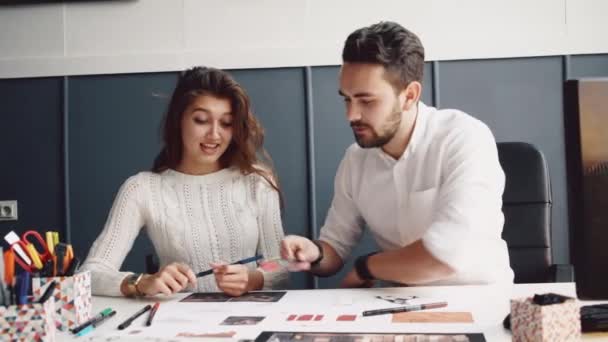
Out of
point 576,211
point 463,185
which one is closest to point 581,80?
point 576,211

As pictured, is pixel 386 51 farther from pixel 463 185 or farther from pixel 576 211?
pixel 576 211

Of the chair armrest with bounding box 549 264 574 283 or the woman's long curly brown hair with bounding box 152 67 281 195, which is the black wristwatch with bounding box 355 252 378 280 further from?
the chair armrest with bounding box 549 264 574 283

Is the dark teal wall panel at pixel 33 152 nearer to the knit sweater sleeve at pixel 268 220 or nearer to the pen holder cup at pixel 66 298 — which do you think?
the knit sweater sleeve at pixel 268 220

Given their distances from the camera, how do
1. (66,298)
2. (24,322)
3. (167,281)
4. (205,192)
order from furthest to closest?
1. (205,192)
2. (167,281)
3. (66,298)
4. (24,322)

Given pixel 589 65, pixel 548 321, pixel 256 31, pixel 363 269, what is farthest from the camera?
pixel 256 31

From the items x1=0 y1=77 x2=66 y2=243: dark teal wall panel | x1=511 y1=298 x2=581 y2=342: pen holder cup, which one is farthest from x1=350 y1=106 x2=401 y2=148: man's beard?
x1=0 y1=77 x2=66 y2=243: dark teal wall panel

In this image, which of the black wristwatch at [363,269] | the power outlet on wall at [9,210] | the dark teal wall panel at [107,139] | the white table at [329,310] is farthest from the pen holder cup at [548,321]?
the power outlet on wall at [9,210]

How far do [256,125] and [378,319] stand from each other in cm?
90

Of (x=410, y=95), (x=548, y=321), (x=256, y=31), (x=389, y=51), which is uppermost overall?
(x=256, y=31)

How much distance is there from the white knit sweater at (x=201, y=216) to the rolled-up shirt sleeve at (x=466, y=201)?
56 cm

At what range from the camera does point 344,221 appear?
1728 mm

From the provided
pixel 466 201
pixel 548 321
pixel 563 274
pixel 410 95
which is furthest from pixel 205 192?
pixel 548 321

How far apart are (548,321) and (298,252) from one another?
0.76m

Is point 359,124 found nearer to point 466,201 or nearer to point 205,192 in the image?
point 466,201
